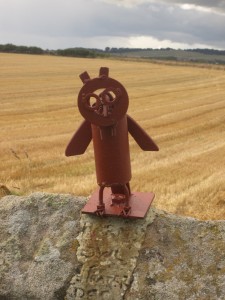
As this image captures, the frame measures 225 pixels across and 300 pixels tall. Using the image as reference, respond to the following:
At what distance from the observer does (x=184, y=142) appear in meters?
13.7

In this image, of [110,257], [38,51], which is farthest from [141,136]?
[38,51]

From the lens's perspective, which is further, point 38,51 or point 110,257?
point 38,51

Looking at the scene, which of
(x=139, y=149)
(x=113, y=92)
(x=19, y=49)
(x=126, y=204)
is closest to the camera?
(x=113, y=92)

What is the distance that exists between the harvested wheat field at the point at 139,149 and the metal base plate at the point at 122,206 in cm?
304

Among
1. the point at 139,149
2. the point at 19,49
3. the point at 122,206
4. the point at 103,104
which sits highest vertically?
the point at 103,104

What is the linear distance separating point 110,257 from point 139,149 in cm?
871

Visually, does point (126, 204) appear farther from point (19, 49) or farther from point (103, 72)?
point (19, 49)

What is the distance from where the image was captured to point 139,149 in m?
11.9

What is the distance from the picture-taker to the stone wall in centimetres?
310

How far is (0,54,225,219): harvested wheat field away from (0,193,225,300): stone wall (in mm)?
3297

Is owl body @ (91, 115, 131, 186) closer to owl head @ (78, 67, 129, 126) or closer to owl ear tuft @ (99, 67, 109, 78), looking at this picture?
owl head @ (78, 67, 129, 126)

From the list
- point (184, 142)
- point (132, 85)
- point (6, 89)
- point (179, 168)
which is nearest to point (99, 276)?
point (179, 168)

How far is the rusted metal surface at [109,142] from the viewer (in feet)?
10.1

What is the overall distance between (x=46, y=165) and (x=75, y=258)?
23.0 feet
